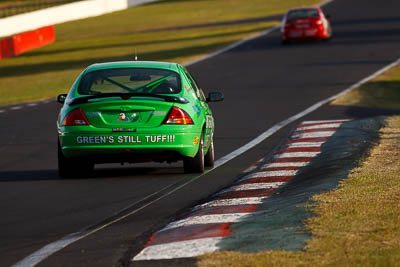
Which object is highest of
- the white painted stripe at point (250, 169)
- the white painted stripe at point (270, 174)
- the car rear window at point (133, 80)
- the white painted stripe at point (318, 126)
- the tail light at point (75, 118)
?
the car rear window at point (133, 80)

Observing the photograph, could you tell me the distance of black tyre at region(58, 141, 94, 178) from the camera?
13398mm

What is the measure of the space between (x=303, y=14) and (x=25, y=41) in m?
12.8

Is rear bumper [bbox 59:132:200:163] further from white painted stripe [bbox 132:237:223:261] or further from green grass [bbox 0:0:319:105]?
green grass [bbox 0:0:319:105]

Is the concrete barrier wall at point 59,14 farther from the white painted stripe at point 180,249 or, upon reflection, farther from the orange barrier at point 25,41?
the white painted stripe at point 180,249

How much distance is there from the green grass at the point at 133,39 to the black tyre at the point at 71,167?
16.3 m

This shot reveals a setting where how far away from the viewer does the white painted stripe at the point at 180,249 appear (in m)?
7.89

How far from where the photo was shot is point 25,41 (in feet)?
169

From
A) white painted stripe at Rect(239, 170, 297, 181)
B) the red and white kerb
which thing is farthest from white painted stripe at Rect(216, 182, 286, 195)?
white painted stripe at Rect(239, 170, 297, 181)

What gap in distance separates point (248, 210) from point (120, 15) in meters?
66.2

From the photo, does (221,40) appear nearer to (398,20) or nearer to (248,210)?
(398,20)

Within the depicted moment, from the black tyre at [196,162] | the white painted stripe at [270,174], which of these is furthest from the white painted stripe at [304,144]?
the white painted stripe at [270,174]

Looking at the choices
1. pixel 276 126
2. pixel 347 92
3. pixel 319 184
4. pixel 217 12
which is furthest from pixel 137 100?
pixel 217 12

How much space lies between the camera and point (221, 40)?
49406 mm

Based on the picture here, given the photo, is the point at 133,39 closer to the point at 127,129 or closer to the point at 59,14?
the point at 59,14
